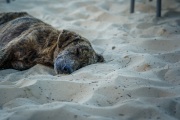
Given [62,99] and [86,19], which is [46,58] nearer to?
[62,99]

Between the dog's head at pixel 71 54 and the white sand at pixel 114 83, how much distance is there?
0.32ft

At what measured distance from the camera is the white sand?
203cm

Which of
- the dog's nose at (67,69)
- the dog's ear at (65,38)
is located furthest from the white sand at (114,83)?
the dog's ear at (65,38)

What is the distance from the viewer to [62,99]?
7.68 feet

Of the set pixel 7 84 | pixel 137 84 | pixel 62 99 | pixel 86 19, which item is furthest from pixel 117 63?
pixel 86 19

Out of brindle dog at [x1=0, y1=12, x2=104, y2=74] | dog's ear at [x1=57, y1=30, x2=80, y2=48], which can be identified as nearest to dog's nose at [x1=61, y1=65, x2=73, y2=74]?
brindle dog at [x1=0, y1=12, x2=104, y2=74]

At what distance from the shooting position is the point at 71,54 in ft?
9.61

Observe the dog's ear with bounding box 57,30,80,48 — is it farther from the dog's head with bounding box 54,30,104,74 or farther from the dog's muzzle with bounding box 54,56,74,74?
the dog's muzzle with bounding box 54,56,74,74

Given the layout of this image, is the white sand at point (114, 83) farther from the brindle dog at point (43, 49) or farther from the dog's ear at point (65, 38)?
the dog's ear at point (65, 38)

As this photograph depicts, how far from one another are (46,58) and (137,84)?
116 cm

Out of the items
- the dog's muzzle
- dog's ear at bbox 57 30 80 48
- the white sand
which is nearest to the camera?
the white sand

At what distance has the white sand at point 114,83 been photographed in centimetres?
203

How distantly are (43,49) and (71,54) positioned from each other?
43cm

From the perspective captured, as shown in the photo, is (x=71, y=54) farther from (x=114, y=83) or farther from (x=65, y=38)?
(x=114, y=83)
